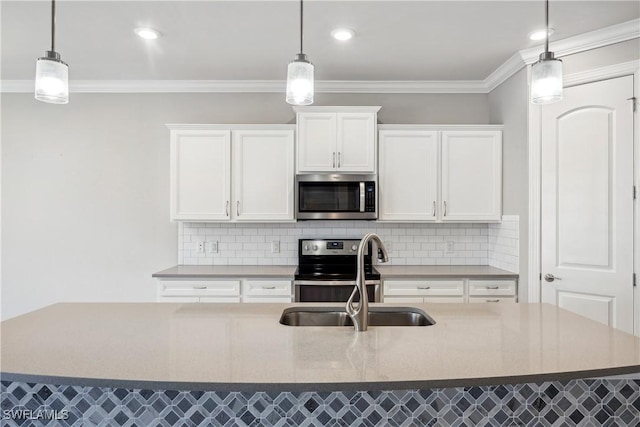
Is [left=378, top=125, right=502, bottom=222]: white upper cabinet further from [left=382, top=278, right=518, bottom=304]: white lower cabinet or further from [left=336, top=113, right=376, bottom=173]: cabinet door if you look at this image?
[left=382, top=278, right=518, bottom=304]: white lower cabinet

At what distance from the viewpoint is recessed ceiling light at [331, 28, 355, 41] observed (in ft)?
8.79

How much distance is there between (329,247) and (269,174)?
2.79 ft

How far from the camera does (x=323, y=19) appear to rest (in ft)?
8.32

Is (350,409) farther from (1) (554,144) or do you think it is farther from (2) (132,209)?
(2) (132,209)

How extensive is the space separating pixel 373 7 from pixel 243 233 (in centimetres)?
219

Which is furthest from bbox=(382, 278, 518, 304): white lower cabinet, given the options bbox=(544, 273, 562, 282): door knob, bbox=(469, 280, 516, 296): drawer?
bbox=(544, 273, 562, 282): door knob

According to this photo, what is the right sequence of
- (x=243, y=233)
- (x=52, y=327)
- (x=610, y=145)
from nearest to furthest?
(x=52, y=327)
(x=610, y=145)
(x=243, y=233)

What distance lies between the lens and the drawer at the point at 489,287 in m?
3.19

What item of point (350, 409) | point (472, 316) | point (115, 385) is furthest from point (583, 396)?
point (115, 385)

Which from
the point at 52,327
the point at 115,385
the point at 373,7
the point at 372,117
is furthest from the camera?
the point at 372,117

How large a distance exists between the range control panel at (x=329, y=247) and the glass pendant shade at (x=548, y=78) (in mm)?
2215

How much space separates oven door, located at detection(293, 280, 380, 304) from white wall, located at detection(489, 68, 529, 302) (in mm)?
1161

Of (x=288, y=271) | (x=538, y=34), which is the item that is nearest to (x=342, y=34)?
(x=538, y=34)

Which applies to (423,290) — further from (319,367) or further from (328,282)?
(319,367)
